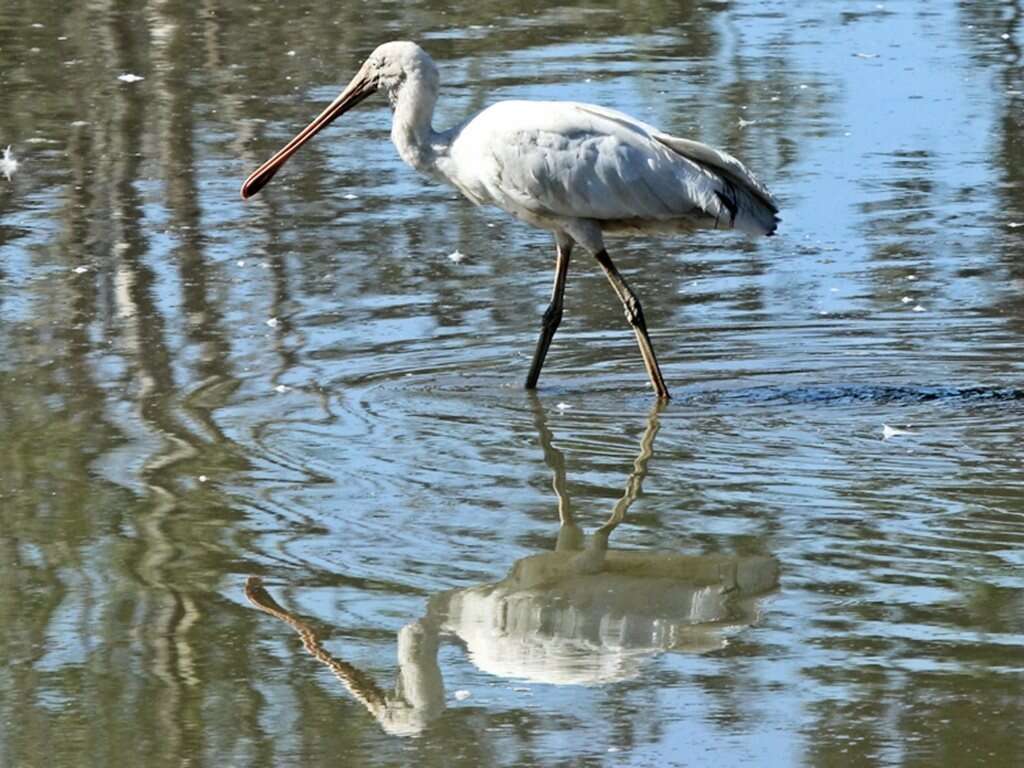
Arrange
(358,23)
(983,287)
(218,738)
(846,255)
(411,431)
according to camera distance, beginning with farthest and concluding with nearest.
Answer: (358,23), (846,255), (983,287), (411,431), (218,738)

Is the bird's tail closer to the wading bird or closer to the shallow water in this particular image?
the wading bird

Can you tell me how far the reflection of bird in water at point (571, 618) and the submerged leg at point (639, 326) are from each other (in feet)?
5.58

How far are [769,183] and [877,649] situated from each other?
6809mm

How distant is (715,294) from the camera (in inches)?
415

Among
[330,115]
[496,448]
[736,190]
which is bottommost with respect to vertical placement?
[496,448]

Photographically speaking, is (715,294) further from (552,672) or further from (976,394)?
(552,672)

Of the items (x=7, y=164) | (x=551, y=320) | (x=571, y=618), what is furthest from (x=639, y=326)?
(x=7, y=164)

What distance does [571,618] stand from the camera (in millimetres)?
6461

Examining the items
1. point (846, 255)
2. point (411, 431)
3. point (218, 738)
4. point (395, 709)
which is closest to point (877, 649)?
point (395, 709)

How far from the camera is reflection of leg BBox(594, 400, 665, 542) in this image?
744cm

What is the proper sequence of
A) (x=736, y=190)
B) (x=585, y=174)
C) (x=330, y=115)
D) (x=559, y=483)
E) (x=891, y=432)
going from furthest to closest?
(x=330, y=115), (x=736, y=190), (x=585, y=174), (x=891, y=432), (x=559, y=483)

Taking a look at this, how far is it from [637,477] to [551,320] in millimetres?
1420

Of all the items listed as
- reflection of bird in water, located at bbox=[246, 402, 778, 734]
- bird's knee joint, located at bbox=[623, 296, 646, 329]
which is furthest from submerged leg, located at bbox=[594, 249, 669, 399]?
reflection of bird in water, located at bbox=[246, 402, 778, 734]

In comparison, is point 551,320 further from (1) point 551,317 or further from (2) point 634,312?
(2) point 634,312
